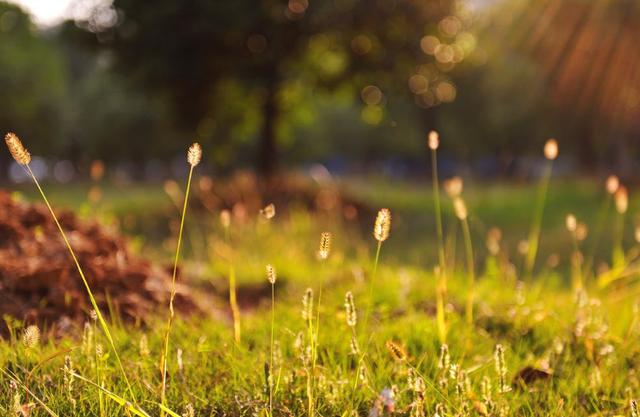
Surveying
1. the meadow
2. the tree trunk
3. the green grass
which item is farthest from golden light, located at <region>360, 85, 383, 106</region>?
the green grass

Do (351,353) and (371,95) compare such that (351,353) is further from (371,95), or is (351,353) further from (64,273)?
(371,95)

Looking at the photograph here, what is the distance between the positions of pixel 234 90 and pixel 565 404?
1762 cm

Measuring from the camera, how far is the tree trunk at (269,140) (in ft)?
63.7

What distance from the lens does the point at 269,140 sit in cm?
1991

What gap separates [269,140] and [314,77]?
2.38 metres

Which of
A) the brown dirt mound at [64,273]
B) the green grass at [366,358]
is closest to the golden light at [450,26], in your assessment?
the green grass at [366,358]

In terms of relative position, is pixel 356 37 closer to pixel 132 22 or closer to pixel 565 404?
pixel 132 22

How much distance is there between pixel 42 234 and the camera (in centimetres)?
510

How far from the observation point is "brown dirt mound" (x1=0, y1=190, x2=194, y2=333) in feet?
13.6

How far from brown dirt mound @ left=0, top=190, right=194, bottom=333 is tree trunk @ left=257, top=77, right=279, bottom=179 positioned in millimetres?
14060

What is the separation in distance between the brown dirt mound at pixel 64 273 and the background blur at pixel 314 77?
189 inches

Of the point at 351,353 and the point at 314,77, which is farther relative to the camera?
the point at 314,77

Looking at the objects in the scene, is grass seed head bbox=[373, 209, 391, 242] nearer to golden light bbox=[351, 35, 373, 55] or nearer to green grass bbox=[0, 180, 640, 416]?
green grass bbox=[0, 180, 640, 416]

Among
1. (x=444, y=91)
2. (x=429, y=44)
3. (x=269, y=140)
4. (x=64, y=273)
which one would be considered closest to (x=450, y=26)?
(x=429, y=44)
